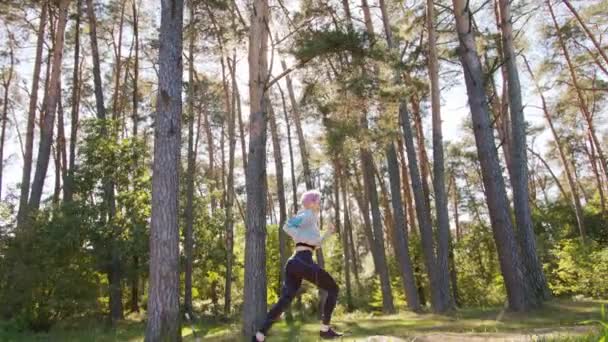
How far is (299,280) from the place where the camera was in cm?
451

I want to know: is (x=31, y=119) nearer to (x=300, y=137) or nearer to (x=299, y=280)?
(x=300, y=137)

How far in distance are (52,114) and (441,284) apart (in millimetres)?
12151

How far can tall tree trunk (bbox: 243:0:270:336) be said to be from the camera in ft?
25.7

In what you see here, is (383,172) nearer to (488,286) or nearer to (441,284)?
(488,286)

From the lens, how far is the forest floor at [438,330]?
17.1ft

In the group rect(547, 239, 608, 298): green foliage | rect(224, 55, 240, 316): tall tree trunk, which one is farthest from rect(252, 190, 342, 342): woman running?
rect(547, 239, 608, 298): green foliage

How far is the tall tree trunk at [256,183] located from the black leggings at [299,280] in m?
3.36

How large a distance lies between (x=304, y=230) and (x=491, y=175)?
569 centimetres

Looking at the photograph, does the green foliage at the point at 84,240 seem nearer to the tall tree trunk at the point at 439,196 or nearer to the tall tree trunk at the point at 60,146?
the tall tree trunk at the point at 60,146

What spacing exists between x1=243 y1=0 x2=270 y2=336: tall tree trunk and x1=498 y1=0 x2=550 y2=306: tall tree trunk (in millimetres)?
4596

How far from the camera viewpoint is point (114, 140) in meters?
14.7

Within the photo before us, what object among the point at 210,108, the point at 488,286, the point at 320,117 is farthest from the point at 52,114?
the point at 488,286

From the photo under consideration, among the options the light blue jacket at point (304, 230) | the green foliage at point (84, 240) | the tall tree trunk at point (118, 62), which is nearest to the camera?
the light blue jacket at point (304, 230)

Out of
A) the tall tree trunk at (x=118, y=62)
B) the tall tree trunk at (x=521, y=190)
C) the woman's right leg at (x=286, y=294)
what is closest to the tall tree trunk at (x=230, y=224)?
the tall tree trunk at (x=118, y=62)
